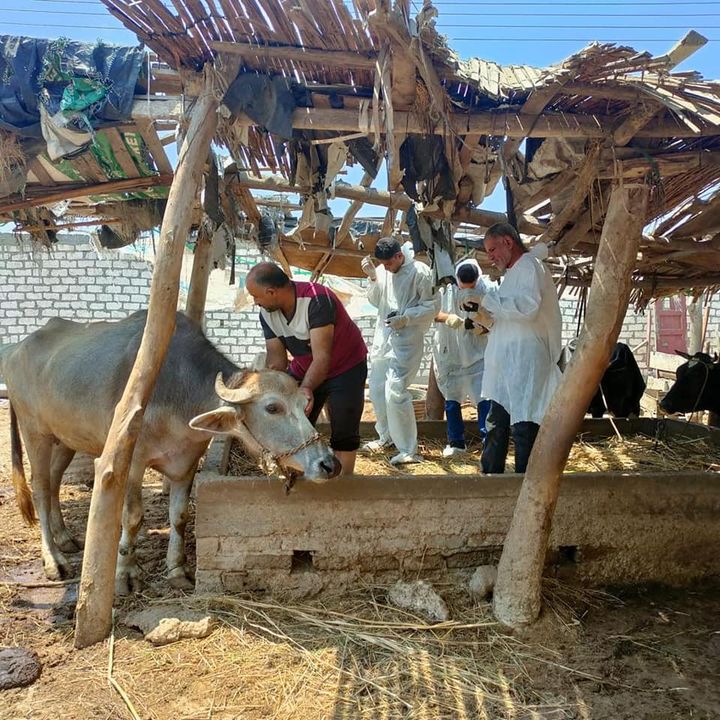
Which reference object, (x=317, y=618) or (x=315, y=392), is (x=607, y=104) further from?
(x=317, y=618)

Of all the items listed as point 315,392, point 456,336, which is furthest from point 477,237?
point 315,392

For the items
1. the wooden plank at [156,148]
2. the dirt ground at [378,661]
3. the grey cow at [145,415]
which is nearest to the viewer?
the dirt ground at [378,661]

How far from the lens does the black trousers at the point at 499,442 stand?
4332 mm

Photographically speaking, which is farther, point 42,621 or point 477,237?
point 477,237

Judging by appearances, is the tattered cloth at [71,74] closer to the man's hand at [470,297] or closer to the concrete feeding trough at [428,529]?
the concrete feeding trough at [428,529]

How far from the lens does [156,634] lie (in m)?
3.46

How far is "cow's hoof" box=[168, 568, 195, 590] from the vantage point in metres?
4.18

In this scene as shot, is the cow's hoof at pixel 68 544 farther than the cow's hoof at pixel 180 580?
Yes

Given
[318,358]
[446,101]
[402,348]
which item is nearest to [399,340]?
[402,348]

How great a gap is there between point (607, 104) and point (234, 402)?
2.86m

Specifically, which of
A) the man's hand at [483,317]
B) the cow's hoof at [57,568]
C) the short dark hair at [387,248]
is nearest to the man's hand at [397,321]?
the short dark hair at [387,248]

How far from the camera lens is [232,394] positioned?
3914 millimetres

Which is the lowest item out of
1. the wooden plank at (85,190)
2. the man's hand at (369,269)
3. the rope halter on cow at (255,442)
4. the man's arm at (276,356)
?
the rope halter on cow at (255,442)

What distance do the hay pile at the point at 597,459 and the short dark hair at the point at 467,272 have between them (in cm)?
178
